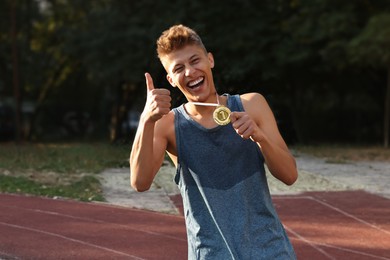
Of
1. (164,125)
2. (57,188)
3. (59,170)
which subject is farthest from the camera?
(59,170)

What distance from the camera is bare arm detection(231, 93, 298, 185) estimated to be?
2379 mm

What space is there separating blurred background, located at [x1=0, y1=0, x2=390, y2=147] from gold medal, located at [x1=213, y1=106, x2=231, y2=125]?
13.7 meters

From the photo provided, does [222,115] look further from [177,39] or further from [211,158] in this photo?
[177,39]

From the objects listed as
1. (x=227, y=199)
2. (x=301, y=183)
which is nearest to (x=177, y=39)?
(x=227, y=199)

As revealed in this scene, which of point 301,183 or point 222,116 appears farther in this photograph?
point 301,183

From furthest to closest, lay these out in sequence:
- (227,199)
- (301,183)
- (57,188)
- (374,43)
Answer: (374,43)
(301,183)
(57,188)
(227,199)

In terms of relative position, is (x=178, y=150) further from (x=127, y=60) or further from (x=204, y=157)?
(x=127, y=60)

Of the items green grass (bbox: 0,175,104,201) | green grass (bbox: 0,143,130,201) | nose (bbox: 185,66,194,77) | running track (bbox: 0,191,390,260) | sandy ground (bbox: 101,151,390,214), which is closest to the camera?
nose (bbox: 185,66,194,77)

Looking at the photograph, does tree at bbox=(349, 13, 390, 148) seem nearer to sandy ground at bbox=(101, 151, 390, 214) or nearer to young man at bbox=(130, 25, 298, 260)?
sandy ground at bbox=(101, 151, 390, 214)

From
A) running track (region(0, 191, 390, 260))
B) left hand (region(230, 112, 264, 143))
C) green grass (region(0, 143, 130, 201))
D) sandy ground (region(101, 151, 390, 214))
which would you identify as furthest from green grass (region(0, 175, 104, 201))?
left hand (region(230, 112, 264, 143))

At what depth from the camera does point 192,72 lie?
2.51 meters

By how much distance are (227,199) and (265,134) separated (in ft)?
0.82

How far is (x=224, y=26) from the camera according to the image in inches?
963

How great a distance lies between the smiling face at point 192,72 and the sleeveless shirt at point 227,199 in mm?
100
